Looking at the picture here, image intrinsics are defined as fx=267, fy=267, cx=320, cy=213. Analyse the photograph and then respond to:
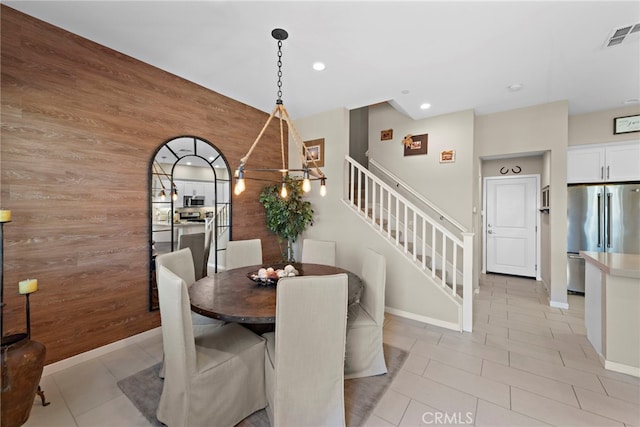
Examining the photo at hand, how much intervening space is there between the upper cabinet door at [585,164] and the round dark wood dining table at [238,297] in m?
4.37

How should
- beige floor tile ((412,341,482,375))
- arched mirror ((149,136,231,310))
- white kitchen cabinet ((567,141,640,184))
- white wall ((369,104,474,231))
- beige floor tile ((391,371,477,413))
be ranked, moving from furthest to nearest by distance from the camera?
1. white wall ((369,104,474,231))
2. white kitchen cabinet ((567,141,640,184))
3. arched mirror ((149,136,231,310))
4. beige floor tile ((412,341,482,375))
5. beige floor tile ((391,371,477,413))

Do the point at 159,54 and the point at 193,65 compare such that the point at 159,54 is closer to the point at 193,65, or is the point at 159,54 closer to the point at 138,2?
the point at 193,65

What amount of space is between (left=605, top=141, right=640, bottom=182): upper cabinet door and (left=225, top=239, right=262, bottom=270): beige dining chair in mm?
5272

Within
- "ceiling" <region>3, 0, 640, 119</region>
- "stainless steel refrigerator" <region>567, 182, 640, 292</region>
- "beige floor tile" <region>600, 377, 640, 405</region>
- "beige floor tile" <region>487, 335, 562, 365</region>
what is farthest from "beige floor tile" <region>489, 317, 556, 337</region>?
"ceiling" <region>3, 0, 640, 119</region>

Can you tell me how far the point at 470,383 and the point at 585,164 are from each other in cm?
424

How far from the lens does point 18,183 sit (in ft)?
6.66

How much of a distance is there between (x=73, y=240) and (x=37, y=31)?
5.58ft

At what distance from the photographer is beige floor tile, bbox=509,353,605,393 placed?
2.09 metres

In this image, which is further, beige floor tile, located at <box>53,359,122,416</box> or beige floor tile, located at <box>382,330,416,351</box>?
beige floor tile, located at <box>382,330,416,351</box>

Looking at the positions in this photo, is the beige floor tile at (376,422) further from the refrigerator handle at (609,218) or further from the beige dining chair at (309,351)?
the refrigerator handle at (609,218)

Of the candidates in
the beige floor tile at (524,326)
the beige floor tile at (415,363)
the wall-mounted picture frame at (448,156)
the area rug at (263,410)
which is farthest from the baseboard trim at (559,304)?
the area rug at (263,410)

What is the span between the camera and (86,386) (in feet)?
6.72

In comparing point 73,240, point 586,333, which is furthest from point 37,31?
Result: point 586,333

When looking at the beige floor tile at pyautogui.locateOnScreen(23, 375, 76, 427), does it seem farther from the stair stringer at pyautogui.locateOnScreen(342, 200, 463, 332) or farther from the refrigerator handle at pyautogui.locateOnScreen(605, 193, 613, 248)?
the refrigerator handle at pyautogui.locateOnScreen(605, 193, 613, 248)
